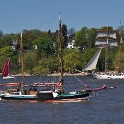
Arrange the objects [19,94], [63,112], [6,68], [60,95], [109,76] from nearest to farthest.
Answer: [63,112] < [60,95] < [19,94] < [6,68] < [109,76]

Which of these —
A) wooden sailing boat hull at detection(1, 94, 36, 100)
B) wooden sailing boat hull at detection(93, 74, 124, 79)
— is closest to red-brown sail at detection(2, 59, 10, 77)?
wooden sailing boat hull at detection(1, 94, 36, 100)

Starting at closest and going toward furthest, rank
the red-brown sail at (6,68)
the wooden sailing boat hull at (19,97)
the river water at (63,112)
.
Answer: the river water at (63,112) < the wooden sailing boat hull at (19,97) < the red-brown sail at (6,68)

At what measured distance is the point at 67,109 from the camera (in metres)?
68.5

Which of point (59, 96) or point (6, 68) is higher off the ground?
point (6, 68)

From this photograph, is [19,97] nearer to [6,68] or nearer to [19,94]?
[19,94]

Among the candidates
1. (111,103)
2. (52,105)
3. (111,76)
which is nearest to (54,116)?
(52,105)

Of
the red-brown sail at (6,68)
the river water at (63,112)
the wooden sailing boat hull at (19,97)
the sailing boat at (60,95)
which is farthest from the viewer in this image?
the red-brown sail at (6,68)

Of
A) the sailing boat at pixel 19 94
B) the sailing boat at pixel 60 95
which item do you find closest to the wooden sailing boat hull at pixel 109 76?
the sailing boat at pixel 19 94

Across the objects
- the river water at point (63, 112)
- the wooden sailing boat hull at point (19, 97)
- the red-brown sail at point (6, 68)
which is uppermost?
the red-brown sail at point (6, 68)

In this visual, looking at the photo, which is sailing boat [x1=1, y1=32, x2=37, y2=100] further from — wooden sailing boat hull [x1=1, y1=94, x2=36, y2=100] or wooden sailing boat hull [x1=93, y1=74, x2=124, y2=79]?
wooden sailing boat hull [x1=93, y1=74, x2=124, y2=79]

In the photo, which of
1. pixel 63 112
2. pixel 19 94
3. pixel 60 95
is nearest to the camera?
pixel 63 112

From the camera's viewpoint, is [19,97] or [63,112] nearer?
[63,112]

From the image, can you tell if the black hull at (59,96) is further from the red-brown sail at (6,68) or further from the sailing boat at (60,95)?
the red-brown sail at (6,68)

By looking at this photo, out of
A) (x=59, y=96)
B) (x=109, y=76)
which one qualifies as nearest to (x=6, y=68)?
(x=59, y=96)
